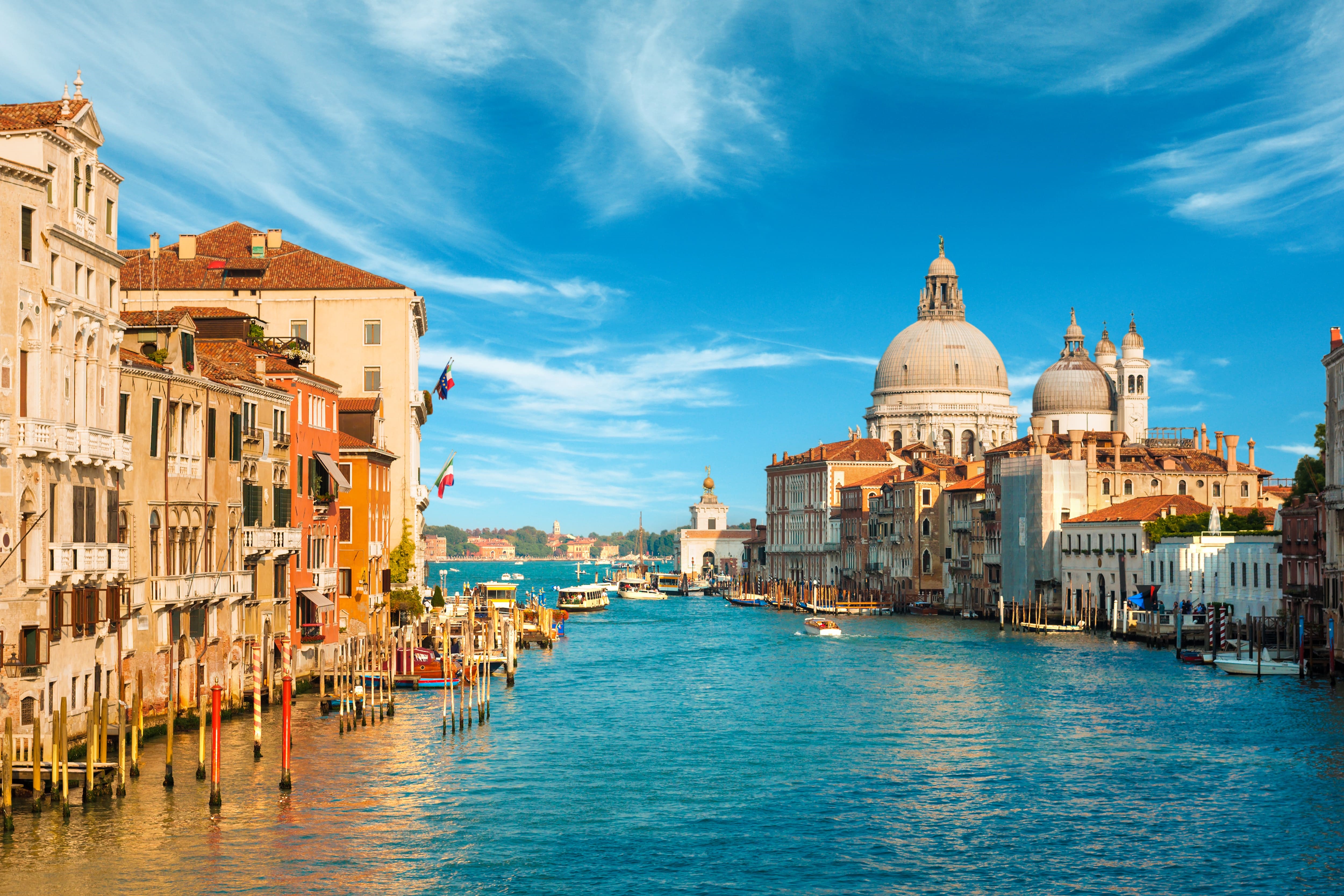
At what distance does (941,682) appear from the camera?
Result: 50.3 m

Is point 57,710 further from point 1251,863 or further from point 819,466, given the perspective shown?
point 819,466

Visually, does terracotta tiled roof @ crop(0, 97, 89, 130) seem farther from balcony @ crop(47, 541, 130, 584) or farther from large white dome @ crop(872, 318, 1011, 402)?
large white dome @ crop(872, 318, 1011, 402)

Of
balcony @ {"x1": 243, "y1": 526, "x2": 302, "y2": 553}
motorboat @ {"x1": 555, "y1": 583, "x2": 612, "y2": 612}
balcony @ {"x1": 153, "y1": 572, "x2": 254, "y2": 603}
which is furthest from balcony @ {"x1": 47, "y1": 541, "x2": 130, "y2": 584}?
motorboat @ {"x1": 555, "y1": 583, "x2": 612, "y2": 612}

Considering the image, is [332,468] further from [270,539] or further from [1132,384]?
[1132,384]

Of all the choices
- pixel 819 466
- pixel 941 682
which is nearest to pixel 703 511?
pixel 819 466

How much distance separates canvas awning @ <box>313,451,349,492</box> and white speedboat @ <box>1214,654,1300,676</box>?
27.2 m

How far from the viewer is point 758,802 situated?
28.4m

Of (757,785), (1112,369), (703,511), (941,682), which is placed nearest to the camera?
(757,785)

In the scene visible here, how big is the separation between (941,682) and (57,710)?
101ft

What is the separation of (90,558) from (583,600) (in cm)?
8118

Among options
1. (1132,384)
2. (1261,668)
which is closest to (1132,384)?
(1132,384)

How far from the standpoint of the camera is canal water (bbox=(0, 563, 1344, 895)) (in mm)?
22375

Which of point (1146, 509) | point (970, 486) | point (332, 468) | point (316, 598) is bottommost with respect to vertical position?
point (316, 598)

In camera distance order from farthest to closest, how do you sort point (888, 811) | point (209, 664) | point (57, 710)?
point (209, 664) → point (888, 811) → point (57, 710)
